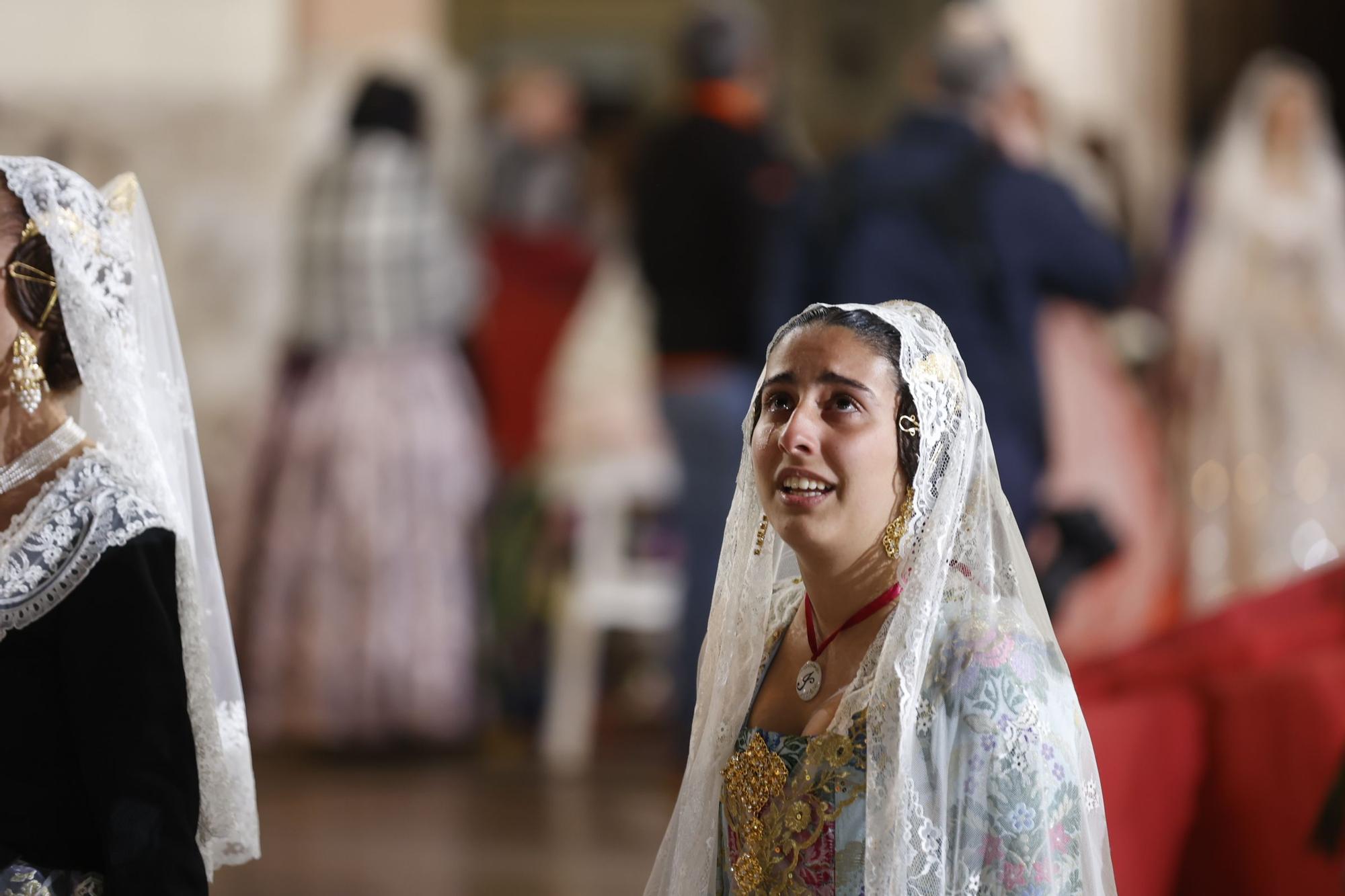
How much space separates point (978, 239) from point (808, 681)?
2380mm

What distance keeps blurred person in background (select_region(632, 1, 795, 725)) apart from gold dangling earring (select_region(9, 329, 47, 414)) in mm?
3051

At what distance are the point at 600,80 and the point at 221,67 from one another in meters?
5.39

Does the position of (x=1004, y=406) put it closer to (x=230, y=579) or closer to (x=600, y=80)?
(x=230, y=579)

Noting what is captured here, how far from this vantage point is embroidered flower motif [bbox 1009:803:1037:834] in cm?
160

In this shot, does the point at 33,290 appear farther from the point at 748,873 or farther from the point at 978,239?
the point at 978,239

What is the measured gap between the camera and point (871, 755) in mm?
1655

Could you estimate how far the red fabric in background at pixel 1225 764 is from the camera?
2.98 metres

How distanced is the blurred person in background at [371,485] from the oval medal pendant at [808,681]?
4124 mm

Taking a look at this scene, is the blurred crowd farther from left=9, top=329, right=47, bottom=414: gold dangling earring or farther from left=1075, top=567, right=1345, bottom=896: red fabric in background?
left=9, top=329, right=47, bottom=414: gold dangling earring

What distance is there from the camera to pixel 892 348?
175 centimetres

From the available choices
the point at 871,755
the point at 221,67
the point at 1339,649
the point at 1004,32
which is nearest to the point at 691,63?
the point at 1004,32

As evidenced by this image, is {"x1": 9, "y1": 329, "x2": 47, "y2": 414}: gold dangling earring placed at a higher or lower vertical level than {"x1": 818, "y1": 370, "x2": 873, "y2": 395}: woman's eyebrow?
lower

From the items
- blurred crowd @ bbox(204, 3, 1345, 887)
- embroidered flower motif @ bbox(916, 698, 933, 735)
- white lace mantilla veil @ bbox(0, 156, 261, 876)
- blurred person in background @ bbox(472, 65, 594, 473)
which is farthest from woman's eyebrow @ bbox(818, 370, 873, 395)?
blurred person in background @ bbox(472, 65, 594, 473)

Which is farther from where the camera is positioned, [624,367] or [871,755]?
[624,367]
